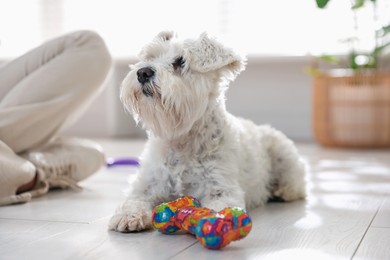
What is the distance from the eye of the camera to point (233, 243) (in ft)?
5.80

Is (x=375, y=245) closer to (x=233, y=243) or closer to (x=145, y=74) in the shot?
(x=233, y=243)

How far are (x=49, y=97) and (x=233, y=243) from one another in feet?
4.53

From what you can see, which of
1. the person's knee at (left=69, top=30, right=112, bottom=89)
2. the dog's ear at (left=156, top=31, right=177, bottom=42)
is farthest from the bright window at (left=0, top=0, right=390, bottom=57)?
the dog's ear at (left=156, top=31, right=177, bottom=42)

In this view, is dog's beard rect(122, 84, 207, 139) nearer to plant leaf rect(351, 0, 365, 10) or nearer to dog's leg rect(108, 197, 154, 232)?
dog's leg rect(108, 197, 154, 232)

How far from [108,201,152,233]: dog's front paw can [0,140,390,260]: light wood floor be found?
27 mm

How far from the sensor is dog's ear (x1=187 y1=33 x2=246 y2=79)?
2113 mm

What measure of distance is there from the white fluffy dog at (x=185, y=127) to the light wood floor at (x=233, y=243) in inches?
6.4

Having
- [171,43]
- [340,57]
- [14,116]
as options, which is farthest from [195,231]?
[340,57]

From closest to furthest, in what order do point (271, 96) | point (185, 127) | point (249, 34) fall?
point (185, 127) → point (249, 34) → point (271, 96)

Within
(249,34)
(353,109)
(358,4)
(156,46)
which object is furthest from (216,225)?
(249,34)

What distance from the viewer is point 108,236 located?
1.88 m

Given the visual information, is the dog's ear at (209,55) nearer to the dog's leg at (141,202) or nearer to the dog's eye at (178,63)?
the dog's eye at (178,63)

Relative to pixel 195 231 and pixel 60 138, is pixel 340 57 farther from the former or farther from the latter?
pixel 195 231

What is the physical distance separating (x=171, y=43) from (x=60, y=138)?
1154 mm
